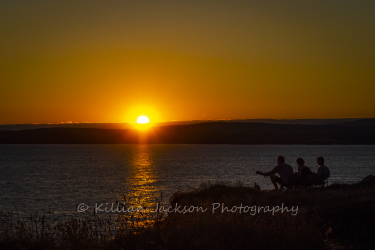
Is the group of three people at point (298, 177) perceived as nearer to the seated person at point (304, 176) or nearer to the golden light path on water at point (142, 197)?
the seated person at point (304, 176)

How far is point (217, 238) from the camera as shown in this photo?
9.09m

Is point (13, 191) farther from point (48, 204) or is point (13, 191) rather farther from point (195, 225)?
point (195, 225)

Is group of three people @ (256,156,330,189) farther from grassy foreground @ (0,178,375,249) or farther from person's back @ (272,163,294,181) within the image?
grassy foreground @ (0,178,375,249)

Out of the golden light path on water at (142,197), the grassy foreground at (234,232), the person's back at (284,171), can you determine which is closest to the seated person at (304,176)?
the person's back at (284,171)

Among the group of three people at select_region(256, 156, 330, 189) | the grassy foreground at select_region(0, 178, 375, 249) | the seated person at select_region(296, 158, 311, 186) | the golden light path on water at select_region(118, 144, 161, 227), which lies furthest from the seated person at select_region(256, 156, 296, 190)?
the golden light path on water at select_region(118, 144, 161, 227)

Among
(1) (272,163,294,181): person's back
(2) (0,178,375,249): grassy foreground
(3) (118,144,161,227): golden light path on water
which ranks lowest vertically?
(3) (118,144,161,227): golden light path on water

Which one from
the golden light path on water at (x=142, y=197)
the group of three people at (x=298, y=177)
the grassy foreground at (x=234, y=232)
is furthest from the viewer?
the group of three people at (x=298, y=177)

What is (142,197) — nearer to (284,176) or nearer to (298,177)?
(284,176)

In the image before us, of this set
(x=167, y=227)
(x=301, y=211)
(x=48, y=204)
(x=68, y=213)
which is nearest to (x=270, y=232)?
(x=167, y=227)

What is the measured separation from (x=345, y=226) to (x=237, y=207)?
10.1 feet

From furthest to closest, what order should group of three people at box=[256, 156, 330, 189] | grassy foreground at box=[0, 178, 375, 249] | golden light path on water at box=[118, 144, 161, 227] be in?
group of three people at box=[256, 156, 330, 189], golden light path on water at box=[118, 144, 161, 227], grassy foreground at box=[0, 178, 375, 249]

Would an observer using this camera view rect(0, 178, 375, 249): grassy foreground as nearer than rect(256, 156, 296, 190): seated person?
Yes

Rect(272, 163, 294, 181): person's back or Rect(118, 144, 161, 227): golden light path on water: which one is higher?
Rect(272, 163, 294, 181): person's back

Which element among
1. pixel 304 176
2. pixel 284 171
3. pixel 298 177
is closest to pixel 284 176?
→ pixel 284 171
